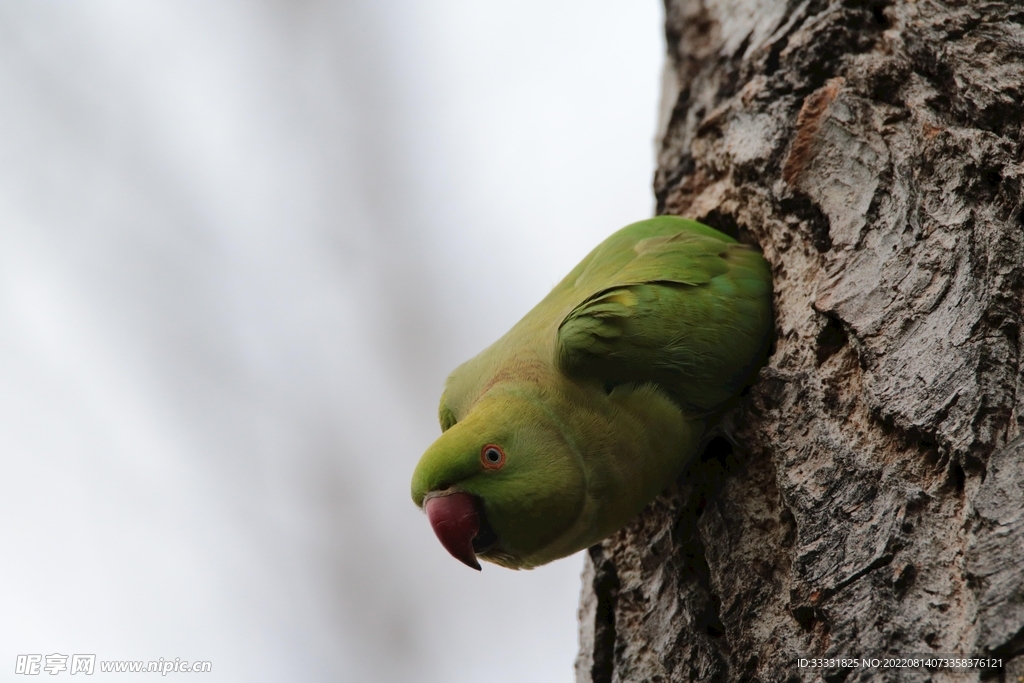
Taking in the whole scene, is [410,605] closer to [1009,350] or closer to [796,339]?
[796,339]

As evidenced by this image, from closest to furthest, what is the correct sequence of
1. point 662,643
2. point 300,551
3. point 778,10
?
1. point 662,643
2. point 778,10
3. point 300,551

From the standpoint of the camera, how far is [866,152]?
2.82m

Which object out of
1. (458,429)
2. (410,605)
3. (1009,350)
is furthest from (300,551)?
(1009,350)

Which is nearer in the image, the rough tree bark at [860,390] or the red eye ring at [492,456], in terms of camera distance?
the rough tree bark at [860,390]

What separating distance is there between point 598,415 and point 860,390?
2.85 feet

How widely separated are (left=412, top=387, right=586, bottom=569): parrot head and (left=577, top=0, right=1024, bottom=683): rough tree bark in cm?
52

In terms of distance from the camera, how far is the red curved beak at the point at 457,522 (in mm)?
2738

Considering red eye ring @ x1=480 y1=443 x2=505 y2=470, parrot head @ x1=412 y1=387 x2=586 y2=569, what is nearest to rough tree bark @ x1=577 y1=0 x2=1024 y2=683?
parrot head @ x1=412 y1=387 x2=586 y2=569

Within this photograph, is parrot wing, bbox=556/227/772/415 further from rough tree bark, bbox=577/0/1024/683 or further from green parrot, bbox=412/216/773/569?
rough tree bark, bbox=577/0/1024/683

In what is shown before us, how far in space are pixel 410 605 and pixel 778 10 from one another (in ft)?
17.2

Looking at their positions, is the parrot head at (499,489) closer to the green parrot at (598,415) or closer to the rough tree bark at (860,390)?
the green parrot at (598,415)

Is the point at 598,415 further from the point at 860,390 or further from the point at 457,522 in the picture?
the point at 860,390

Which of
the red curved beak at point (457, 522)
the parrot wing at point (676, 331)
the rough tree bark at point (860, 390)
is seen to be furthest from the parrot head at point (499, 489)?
the rough tree bark at point (860, 390)

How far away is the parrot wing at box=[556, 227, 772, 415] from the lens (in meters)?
2.84
